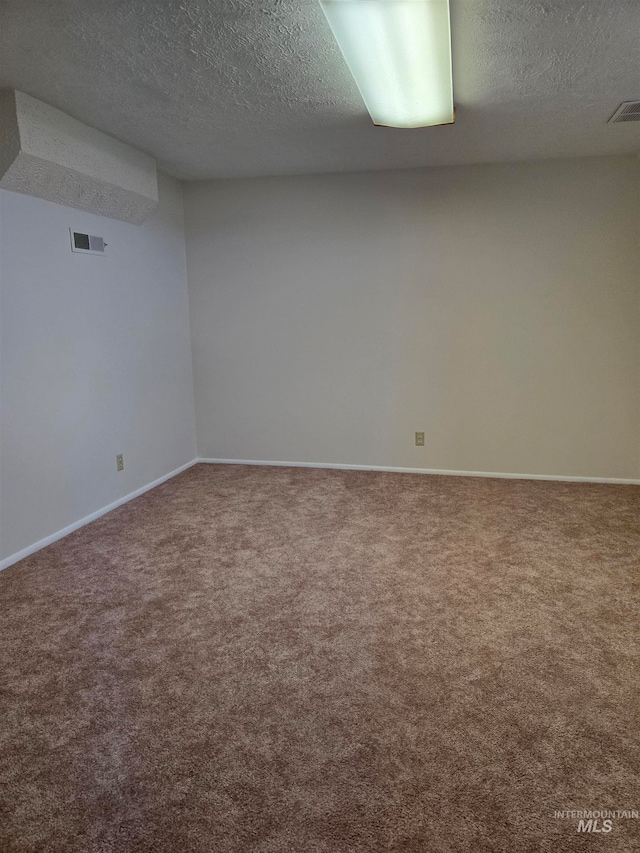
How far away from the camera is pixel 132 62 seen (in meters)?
2.20

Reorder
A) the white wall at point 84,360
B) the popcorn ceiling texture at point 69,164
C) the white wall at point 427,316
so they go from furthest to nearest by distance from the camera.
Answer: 1. the white wall at point 427,316
2. the white wall at point 84,360
3. the popcorn ceiling texture at point 69,164

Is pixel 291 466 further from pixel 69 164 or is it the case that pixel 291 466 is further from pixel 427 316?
pixel 69 164

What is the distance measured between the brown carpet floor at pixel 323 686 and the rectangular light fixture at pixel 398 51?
2251mm

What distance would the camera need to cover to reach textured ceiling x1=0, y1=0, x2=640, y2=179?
6.14ft

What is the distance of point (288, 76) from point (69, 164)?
130 cm

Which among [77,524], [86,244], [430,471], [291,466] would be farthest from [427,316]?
[77,524]

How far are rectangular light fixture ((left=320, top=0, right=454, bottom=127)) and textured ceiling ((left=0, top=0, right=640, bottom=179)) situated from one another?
76mm

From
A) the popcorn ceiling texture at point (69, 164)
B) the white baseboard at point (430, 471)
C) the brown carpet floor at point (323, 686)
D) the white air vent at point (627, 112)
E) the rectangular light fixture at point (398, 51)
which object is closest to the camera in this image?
the brown carpet floor at point (323, 686)

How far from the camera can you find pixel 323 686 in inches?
76.9

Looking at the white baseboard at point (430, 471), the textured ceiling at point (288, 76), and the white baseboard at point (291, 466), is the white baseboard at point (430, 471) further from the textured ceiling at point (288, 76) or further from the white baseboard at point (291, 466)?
the textured ceiling at point (288, 76)

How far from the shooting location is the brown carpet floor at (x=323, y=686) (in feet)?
4.74

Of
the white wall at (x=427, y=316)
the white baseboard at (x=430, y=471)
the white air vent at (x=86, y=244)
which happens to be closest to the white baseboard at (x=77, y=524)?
the white baseboard at (x=430, y=471)

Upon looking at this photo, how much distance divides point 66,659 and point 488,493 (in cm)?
288

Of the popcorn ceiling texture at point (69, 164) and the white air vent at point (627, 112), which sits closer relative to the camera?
the popcorn ceiling texture at point (69, 164)
